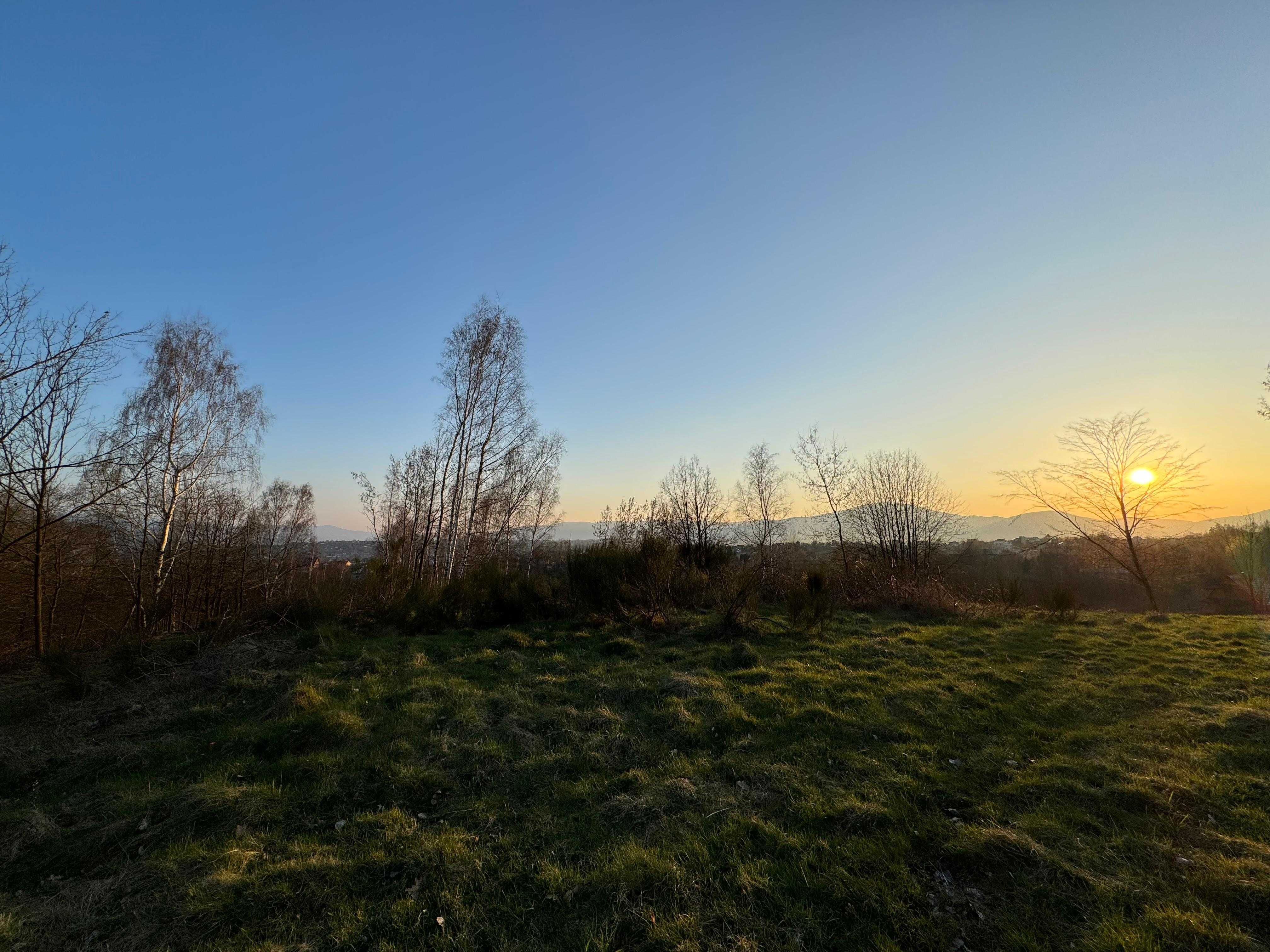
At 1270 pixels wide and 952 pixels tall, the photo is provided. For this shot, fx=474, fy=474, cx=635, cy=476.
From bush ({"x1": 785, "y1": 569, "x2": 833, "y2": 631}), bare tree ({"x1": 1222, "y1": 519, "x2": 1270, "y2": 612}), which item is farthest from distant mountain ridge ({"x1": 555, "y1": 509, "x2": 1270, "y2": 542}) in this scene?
bush ({"x1": 785, "y1": 569, "x2": 833, "y2": 631})

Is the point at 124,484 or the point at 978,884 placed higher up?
the point at 124,484

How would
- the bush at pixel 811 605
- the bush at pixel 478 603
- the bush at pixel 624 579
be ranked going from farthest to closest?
the bush at pixel 624 579 < the bush at pixel 478 603 < the bush at pixel 811 605

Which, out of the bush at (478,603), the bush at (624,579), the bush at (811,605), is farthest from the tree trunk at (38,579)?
the bush at (811,605)

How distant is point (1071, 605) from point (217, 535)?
22.3 meters

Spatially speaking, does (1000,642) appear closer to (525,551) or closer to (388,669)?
(388,669)

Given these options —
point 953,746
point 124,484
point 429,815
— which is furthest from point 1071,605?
point 124,484

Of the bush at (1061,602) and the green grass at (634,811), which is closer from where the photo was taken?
the green grass at (634,811)

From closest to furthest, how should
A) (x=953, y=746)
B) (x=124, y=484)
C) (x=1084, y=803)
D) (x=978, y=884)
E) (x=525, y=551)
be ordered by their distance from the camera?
(x=978, y=884)
(x=1084, y=803)
(x=953, y=746)
(x=124, y=484)
(x=525, y=551)

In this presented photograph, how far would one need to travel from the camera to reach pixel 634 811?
375 cm

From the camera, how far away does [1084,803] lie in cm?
371

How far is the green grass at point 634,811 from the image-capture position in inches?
106

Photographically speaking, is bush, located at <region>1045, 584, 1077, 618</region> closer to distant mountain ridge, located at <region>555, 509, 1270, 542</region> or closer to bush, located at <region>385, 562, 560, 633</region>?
distant mountain ridge, located at <region>555, 509, 1270, 542</region>

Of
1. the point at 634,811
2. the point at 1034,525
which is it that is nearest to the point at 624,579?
the point at 634,811

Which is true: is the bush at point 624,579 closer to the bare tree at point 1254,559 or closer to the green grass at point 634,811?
the green grass at point 634,811
